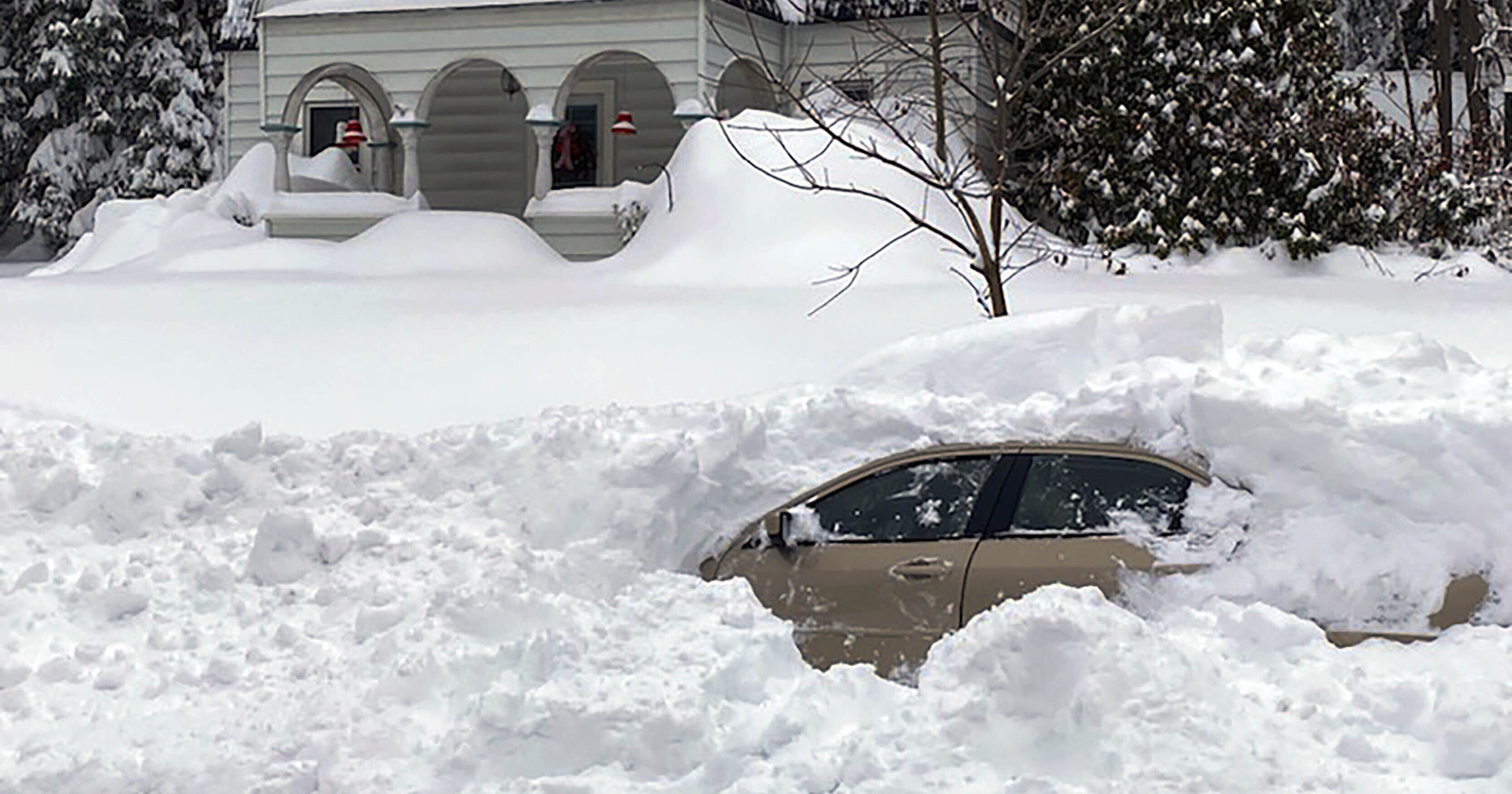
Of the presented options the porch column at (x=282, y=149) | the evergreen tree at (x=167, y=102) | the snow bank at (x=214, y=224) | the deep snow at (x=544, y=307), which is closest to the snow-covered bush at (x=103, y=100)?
the evergreen tree at (x=167, y=102)

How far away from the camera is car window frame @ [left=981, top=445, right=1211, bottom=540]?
6027 millimetres

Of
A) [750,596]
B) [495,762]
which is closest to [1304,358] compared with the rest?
[750,596]

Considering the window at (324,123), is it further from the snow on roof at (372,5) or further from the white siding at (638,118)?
the snow on roof at (372,5)

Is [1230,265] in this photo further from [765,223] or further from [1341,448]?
[1341,448]

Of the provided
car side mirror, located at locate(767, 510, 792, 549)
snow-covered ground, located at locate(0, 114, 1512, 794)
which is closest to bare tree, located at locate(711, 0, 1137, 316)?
snow-covered ground, located at locate(0, 114, 1512, 794)

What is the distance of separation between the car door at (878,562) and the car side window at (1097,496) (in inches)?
6.9

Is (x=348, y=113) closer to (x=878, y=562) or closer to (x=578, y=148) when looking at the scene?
(x=578, y=148)

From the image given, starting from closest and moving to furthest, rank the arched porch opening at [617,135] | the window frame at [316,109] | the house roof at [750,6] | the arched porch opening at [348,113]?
the house roof at [750,6]
the arched porch opening at [348,113]
the arched porch opening at [617,135]
the window frame at [316,109]

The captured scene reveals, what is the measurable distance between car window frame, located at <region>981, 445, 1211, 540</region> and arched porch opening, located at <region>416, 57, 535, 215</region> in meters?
19.0

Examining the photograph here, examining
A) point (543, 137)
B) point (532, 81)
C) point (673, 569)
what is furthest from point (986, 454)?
point (532, 81)

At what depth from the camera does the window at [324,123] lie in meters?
26.1

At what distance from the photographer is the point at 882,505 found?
6.34 m

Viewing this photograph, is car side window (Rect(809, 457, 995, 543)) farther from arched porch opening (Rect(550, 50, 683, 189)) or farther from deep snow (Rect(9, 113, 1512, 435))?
arched porch opening (Rect(550, 50, 683, 189))

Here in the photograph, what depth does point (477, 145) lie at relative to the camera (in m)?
24.7
